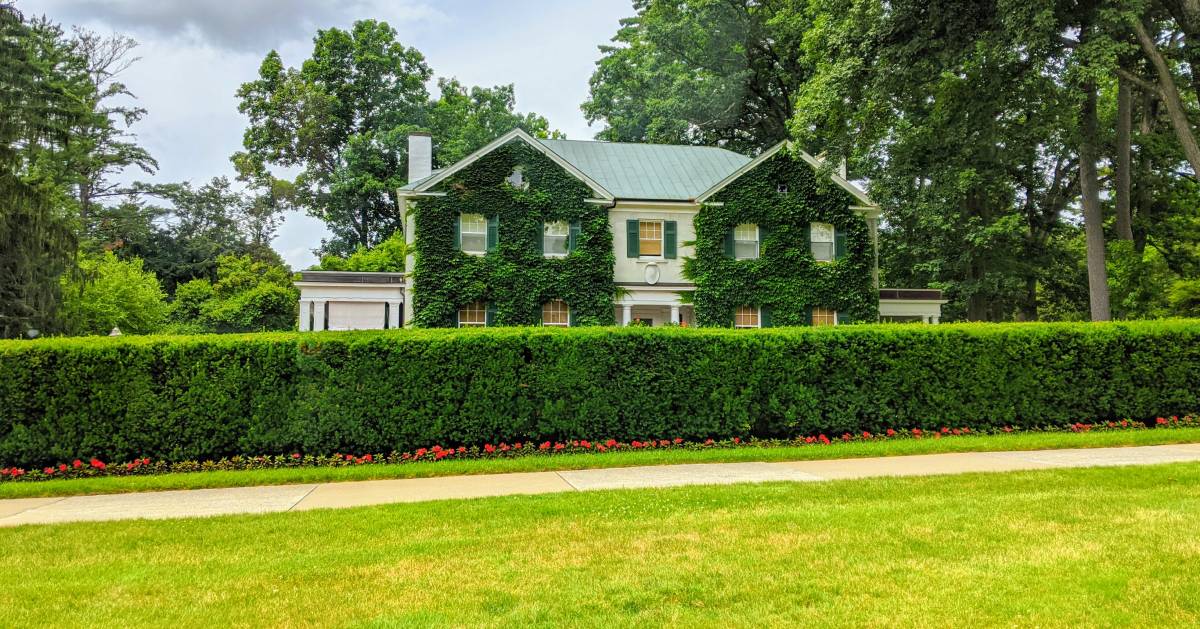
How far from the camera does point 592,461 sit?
35.5ft

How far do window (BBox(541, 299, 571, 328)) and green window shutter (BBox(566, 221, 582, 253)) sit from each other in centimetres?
188

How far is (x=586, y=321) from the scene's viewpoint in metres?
24.8

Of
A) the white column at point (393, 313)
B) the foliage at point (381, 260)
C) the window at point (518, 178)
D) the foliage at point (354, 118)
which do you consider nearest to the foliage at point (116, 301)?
the foliage at point (381, 260)

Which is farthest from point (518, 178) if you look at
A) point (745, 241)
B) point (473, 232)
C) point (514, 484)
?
point (514, 484)

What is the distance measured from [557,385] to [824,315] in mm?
16709

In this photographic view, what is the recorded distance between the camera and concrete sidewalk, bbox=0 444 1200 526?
8.01 m

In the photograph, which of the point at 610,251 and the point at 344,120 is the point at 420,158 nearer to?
the point at 610,251

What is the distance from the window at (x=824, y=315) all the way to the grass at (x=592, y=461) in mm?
13230

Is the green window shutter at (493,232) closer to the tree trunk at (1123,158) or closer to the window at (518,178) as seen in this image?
the window at (518,178)

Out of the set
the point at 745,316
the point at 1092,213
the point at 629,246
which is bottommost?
the point at 745,316

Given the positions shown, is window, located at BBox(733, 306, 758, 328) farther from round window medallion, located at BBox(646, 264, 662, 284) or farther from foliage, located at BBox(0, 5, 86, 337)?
foliage, located at BBox(0, 5, 86, 337)

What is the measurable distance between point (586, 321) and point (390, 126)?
2411cm

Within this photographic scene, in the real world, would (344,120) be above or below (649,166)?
above

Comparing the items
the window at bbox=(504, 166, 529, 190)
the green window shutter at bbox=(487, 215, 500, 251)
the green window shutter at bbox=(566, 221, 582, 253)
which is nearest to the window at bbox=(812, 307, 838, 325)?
the green window shutter at bbox=(566, 221, 582, 253)
